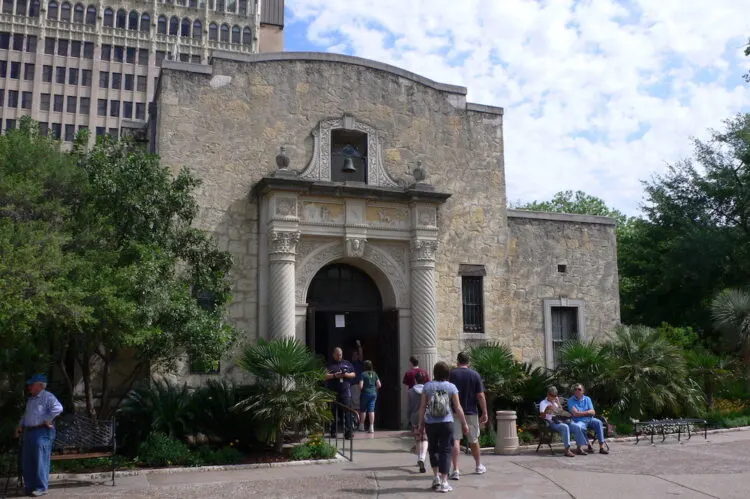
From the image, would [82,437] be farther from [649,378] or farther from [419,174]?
[649,378]

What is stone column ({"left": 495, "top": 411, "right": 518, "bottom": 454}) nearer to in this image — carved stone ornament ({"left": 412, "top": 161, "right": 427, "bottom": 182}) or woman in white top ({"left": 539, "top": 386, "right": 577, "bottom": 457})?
woman in white top ({"left": 539, "top": 386, "right": 577, "bottom": 457})

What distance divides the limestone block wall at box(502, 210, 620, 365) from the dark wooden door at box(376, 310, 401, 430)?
281cm

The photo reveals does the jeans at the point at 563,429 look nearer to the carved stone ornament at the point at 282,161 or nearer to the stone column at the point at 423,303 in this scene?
the stone column at the point at 423,303

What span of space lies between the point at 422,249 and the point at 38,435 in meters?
8.86

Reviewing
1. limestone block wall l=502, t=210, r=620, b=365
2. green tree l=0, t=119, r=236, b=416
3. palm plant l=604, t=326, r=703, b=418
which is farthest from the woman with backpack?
limestone block wall l=502, t=210, r=620, b=365

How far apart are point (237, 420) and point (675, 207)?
65.0ft

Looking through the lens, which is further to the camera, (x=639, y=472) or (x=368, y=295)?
(x=368, y=295)

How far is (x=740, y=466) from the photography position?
35.0 ft

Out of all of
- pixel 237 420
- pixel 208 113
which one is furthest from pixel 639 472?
pixel 208 113

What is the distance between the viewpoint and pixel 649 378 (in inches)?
593

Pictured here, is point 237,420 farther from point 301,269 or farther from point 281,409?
point 301,269

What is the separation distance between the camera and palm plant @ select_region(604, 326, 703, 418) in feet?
48.2

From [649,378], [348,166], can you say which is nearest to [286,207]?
[348,166]

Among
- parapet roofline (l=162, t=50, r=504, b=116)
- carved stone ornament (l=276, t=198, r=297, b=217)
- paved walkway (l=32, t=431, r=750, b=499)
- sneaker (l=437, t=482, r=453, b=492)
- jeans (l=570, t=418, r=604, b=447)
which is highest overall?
parapet roofline (l=162, t=50, r=504, b=116)
